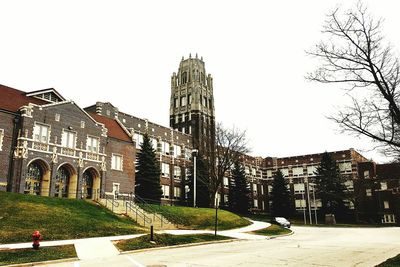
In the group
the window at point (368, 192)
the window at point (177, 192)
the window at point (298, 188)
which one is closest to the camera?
the window at point (177, 192)

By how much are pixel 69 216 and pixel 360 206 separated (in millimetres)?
57153

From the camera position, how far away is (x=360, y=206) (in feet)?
222

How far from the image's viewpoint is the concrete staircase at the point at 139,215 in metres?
29.9

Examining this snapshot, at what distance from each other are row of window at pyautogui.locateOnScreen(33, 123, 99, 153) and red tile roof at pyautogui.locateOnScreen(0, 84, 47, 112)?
239 centimetres

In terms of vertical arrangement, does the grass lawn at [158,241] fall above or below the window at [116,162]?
below

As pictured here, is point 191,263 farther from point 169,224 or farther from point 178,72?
point 178,72

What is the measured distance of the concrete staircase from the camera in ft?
98.2

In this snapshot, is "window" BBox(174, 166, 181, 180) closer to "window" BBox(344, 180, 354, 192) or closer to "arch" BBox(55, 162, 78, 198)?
"arch" BBox(55, 162, 78, 198)

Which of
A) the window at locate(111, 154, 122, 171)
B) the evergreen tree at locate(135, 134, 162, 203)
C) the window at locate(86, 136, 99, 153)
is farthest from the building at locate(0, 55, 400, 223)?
the evergreen tree at locate(135, 134, 162, 203)

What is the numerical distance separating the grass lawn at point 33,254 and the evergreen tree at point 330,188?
52871 millimetres

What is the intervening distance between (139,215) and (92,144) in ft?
33.1

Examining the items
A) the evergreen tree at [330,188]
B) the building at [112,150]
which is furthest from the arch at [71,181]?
the evergreen tree at [330,188]

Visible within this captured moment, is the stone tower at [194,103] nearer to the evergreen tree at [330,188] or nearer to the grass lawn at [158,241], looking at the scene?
the evergreen tree at [330,188]

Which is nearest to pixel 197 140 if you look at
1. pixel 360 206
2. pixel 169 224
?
pixel 360 206
